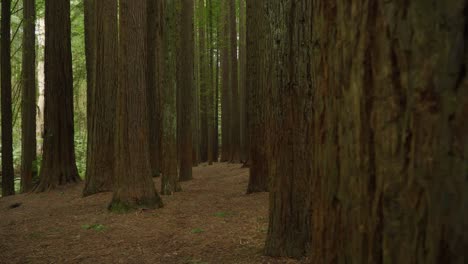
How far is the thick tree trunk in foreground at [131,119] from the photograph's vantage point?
7.97 meters

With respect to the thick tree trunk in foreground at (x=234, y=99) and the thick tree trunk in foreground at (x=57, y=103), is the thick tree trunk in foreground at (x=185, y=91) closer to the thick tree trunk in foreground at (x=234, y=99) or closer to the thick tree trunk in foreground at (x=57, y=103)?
the thick tree trunk in foreground at (x=57, y=103)

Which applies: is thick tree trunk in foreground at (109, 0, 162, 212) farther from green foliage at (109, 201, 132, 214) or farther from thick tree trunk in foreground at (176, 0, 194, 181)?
thick tree trunk in foreground at (176, 0, 194, 181)

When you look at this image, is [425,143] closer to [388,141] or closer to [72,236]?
[388,141]

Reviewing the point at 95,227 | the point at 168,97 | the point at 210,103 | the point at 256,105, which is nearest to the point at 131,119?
the point at 168,97

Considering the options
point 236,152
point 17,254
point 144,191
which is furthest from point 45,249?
point 236,152

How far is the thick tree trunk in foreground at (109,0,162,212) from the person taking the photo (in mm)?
7969

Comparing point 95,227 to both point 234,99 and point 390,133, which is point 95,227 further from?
point 234,99

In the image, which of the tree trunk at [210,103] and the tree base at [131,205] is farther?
the tree trunk at [210,103]

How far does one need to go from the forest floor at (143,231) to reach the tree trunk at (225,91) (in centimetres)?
1082

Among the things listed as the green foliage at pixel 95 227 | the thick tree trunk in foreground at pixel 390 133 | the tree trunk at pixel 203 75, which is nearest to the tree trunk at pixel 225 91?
the tree trunk at pixel 203 75

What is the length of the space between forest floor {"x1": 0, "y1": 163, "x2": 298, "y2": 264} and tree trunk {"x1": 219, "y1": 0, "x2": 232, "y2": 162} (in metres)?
10.8

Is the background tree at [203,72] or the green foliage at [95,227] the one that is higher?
the background tree at [203,72]

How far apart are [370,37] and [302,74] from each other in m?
2.89

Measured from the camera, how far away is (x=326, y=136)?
1719mm
